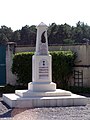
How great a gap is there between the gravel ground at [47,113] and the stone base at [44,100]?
0.43m

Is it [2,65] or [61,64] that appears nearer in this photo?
[61,64]

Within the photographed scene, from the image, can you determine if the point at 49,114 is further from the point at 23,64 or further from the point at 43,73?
the point at 23,64

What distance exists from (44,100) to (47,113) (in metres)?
1.86

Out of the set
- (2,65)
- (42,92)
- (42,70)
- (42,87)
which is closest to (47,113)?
(42,92)

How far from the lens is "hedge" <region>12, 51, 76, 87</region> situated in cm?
2241

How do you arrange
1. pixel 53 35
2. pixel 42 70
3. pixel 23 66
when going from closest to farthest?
pixel 42 70, pixel 23 66, pixel 53 35

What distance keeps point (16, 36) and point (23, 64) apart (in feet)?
135

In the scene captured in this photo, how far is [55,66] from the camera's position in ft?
73.8

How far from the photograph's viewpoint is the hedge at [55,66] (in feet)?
73.5

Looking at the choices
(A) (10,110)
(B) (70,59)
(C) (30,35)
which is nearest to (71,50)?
(B) (70,59)

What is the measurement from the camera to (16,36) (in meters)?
63.5

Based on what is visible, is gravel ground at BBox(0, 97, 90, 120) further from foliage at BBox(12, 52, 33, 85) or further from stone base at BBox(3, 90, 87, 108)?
foliage at BBox(12, 52, 33, 85)

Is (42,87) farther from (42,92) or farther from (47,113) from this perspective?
(47,113)

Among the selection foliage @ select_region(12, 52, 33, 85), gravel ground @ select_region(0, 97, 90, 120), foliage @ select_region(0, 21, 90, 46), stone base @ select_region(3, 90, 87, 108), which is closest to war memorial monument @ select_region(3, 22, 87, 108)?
stone base @ select_region(3, 90, 87, 108)
